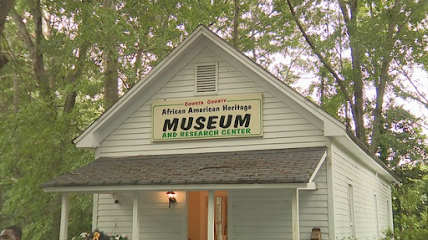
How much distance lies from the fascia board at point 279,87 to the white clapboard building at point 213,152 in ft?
0.08

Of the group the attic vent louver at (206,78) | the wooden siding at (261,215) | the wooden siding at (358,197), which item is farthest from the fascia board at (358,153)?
the attic vent louver at (206,78)

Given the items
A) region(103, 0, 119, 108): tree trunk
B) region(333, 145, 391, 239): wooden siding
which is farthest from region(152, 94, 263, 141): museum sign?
region(103, 0, 119, 108): tree trunk

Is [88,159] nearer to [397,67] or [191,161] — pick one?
[191,161]

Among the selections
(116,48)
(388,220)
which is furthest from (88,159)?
(388,220)

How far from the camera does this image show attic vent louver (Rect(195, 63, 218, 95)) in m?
12.6

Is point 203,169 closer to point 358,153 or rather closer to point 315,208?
point 315,208

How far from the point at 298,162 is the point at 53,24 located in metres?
13.3

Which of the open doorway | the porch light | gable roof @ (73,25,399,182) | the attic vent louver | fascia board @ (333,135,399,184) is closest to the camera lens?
fascia board @ (333,135,399,184)

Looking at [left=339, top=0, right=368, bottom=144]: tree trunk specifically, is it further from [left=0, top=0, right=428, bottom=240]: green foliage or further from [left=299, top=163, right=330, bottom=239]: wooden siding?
[left=299, top=163, right=330, bottom=239]: wooden siding

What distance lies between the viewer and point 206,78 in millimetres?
12742

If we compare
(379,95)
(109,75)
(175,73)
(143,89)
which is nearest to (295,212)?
(175,73)

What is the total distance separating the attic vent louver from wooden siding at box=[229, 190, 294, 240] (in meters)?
2.85

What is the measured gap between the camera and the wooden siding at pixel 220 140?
38.4 feet

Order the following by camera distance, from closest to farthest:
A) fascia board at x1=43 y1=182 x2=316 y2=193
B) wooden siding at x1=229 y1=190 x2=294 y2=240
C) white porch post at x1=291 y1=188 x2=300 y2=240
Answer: fascia board at x1=43 y1=182 x2=316 y2=193 → white porch post at x1=291 y1=188 x2=300 y2=240 → wooden siding at x1=229 y1=190 x2=294 y2=240
